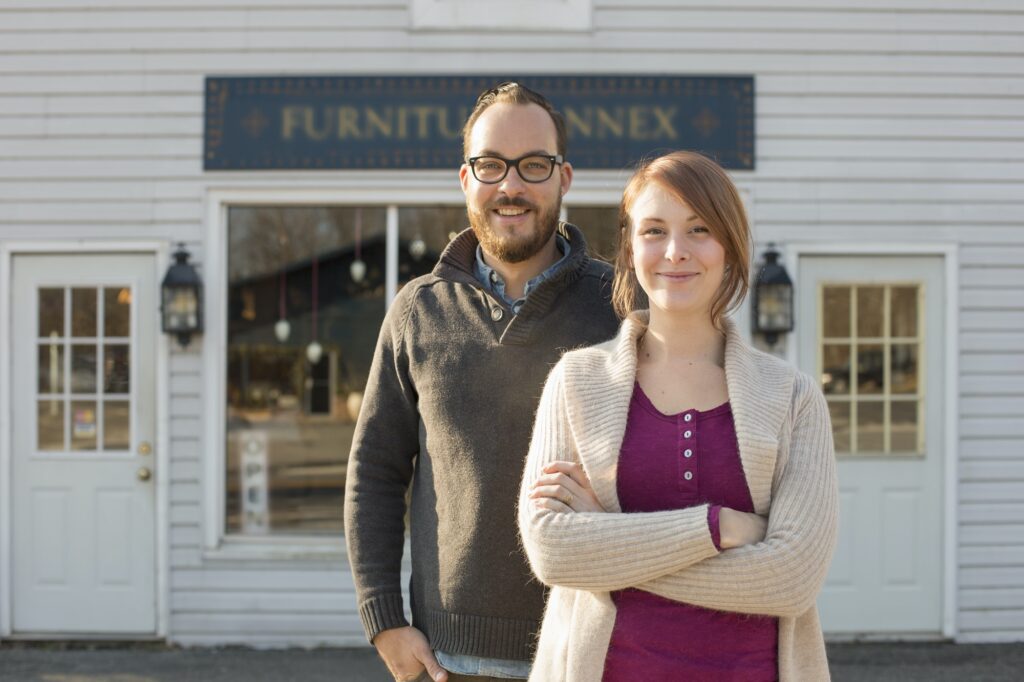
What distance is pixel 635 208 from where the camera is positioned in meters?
1.74

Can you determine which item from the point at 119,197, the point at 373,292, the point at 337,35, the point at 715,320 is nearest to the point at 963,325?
the point at 373,292

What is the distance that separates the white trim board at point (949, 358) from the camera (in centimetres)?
533

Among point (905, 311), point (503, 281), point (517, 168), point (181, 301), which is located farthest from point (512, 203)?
point (905, 311)

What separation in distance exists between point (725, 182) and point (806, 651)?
80 cm

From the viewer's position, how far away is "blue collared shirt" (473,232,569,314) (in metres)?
2.10

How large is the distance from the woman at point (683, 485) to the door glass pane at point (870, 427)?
3990 millimetres

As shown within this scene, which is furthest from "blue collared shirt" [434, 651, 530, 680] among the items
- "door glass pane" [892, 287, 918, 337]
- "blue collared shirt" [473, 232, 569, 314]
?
"door glass pane" [892, 287, 918, 337]

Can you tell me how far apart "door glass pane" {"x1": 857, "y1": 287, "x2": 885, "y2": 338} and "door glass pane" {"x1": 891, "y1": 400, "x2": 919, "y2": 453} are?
457mm

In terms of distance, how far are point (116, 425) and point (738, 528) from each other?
459 centimetres

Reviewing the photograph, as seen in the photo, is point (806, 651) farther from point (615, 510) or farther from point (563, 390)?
point (563, 390)

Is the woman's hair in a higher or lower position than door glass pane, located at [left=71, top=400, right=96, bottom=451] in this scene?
higher

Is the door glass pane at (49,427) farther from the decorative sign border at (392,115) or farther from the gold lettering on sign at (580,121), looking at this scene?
the gold lettering on sign at (580,121)

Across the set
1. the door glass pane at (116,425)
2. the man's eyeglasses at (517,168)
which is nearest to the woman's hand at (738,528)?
the man's eyeglasses at (517,168)

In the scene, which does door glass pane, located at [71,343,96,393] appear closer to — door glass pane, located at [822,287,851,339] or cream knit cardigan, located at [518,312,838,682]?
door glass pane, located at [822,287,851,339]
